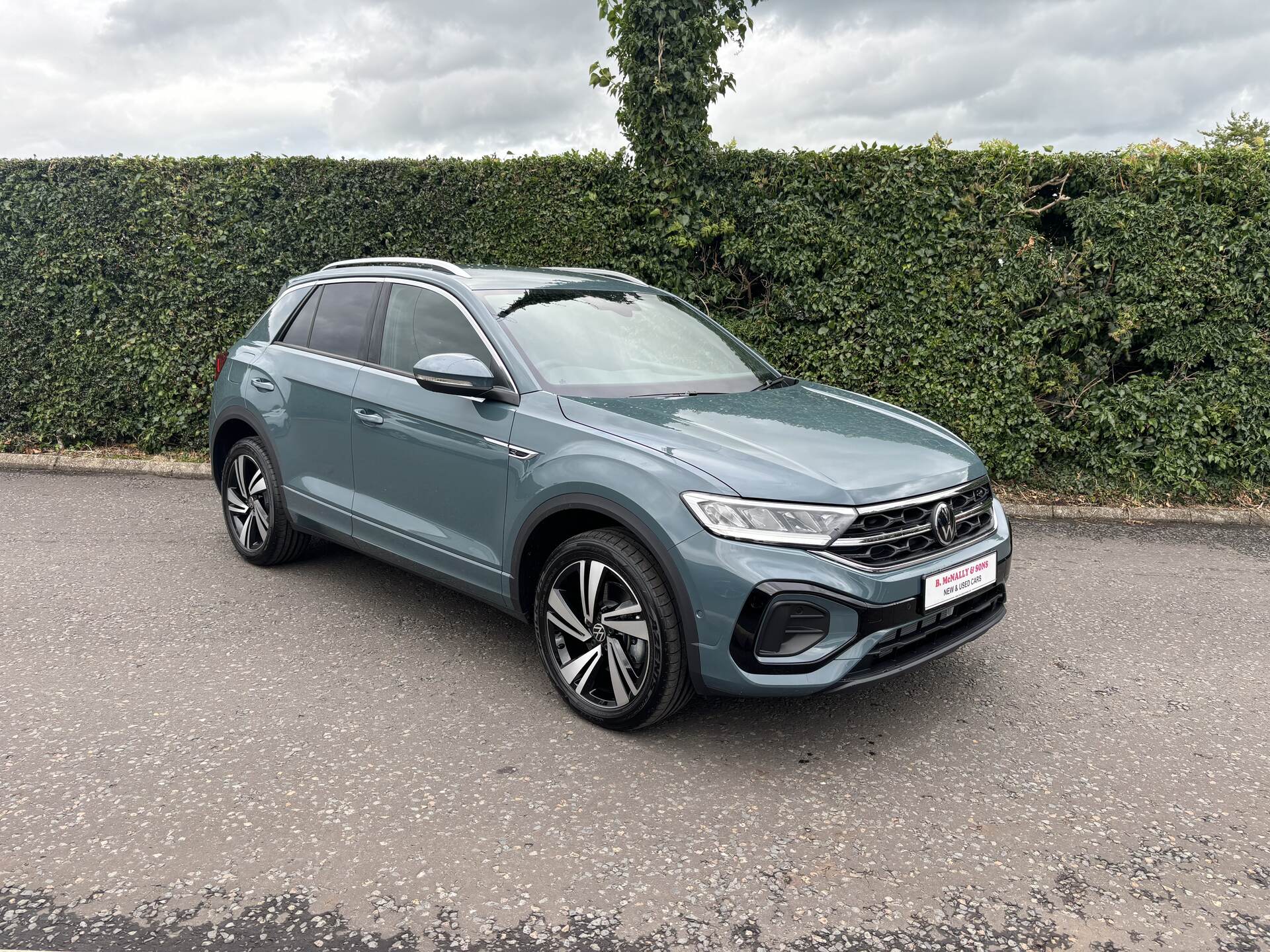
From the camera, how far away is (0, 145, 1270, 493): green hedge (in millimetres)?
7094

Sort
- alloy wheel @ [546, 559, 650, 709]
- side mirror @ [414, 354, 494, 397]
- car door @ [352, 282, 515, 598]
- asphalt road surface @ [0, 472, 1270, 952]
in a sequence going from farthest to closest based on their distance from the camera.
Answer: car door @ [352, 282, 515, 598]
side mirror @ [414, 354, 494, 397]
alloy wheel @ [546, 559, 650, 709]
asphalt road surface @ [0, 472, 1270, 952]

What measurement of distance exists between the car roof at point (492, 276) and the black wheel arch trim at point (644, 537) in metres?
1.24

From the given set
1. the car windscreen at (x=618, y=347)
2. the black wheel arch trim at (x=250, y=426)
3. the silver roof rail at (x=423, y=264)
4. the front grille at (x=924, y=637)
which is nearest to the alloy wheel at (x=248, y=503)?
the black wheel arch trim at (x=250, y=426)

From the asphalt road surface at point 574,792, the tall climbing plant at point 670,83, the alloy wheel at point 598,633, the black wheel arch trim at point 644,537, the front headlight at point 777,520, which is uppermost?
the tall climbing plant at point 670,83

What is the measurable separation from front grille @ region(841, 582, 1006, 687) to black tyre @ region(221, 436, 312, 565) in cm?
329

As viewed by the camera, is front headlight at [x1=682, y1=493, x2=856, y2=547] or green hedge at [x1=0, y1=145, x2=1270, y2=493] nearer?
front headlight at [x1=682, y1=493, x2=856, y2=547]

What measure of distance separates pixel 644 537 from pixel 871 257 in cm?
495

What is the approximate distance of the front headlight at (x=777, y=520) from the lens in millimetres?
3025

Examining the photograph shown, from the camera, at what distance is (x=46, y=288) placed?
8508 mm

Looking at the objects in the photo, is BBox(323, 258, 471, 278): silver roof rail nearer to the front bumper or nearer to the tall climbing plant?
the front bumper

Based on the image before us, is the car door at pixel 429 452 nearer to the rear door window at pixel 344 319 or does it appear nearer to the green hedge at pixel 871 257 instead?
the rear door window at pixel 344 319

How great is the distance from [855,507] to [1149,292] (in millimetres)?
5321

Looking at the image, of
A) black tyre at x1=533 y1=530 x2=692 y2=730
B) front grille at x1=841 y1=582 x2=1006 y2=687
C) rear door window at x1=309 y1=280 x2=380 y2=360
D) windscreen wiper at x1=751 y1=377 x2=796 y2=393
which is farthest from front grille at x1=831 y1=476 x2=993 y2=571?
rear door window at x1=309 y1=280 x2=380 y2=360

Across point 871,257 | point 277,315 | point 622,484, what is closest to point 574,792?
point 622,484
